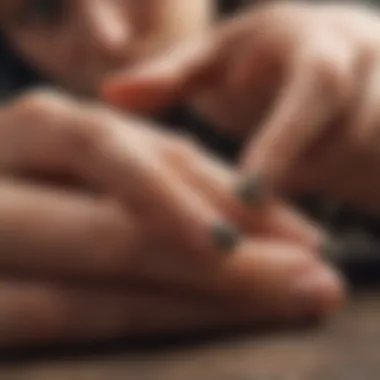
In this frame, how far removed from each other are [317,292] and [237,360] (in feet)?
0.21

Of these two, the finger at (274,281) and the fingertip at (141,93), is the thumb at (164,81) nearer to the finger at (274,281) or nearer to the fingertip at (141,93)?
the fingertip at (141,93)

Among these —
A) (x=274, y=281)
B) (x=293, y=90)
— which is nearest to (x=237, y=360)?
(x=274, y=281)

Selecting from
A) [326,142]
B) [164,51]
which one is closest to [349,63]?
[326,142]

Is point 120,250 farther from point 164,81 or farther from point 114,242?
point 164,81

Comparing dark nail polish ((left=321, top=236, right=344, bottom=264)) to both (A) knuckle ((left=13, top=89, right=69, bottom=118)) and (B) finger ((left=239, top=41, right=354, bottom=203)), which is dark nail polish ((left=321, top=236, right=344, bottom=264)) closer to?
(B) finger ((left=239, top=41, right=354, bottom=203))

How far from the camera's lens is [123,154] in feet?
1.63

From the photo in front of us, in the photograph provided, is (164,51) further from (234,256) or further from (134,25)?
(234,256)

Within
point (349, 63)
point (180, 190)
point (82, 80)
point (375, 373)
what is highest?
point (82, 80)

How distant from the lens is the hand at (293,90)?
0.54m

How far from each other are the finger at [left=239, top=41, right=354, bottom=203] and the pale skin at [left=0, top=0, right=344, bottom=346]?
0.01 metres

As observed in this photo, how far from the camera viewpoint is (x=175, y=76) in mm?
588

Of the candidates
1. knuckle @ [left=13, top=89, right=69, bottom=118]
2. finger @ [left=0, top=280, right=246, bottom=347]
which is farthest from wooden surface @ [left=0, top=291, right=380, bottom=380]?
knuckle @ [left=13, top=89, right=69, bottom=118]

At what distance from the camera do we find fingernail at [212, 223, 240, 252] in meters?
0.48

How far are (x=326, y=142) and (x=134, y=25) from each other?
0.72 feet
